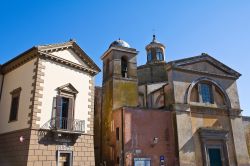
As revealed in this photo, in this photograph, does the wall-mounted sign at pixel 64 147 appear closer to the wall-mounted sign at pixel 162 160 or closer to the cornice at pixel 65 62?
the cornice at pixel 65 62

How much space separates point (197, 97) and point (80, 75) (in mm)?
9685

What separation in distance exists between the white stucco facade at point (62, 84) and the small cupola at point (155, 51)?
15.2 m

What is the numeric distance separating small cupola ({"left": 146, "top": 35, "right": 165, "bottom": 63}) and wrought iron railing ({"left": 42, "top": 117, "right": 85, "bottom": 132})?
1734 centimetres

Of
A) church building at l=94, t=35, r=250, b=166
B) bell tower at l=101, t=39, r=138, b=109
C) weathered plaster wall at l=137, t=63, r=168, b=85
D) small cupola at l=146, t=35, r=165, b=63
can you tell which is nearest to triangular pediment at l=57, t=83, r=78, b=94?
church building at l=94, t=35, r=250, b=166

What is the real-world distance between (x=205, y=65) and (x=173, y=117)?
19.8ft

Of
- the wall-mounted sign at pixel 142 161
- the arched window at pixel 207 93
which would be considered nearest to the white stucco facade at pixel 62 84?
the wall-mounted sign at pixel 142 161

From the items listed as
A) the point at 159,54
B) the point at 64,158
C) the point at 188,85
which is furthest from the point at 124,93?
the point at 159,54

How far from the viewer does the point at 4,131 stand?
15.0 m

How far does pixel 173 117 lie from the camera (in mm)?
18875

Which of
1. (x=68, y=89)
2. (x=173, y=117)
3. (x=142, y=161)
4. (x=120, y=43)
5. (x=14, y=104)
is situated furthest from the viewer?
(x=120, y=43)

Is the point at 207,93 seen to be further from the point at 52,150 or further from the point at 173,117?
the point at 52,150

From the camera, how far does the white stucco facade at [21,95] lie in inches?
555

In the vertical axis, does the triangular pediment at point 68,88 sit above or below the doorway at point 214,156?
above

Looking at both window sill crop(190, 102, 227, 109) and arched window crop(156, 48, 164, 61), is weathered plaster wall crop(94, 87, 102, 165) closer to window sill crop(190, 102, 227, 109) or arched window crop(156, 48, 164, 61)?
window sill crop(190, 102, 227, 109)
